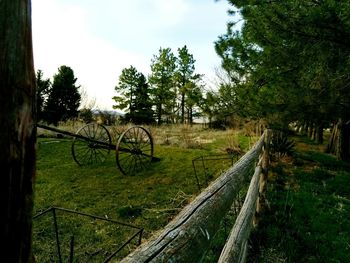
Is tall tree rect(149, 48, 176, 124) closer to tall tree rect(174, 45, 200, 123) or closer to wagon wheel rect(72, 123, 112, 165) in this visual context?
tall tree rect(174, 45, 200, 123)

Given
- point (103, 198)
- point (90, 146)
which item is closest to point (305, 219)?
point (103, 198)

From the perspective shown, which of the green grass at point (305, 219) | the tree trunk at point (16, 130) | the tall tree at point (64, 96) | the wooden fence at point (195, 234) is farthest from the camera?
the tall tree at point (64, 96)

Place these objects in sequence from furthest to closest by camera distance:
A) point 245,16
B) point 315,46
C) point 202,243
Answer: point 245,16 < point 315,46 < point 202,243

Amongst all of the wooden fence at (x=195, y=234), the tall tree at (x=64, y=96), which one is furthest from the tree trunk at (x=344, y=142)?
the tall tree at (x=64, y=96)

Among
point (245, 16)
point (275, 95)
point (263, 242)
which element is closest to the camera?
point (263, 242)

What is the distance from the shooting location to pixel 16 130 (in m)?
0.73

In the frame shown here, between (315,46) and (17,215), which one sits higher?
(315,46)

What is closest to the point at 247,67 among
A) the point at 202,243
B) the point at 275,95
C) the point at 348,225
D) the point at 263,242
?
the point at 275,95

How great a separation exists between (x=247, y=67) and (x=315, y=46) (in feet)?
12.7

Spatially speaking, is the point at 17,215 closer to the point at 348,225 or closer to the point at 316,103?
the point at 348,225

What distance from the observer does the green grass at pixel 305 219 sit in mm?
4613

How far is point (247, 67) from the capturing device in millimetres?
9359

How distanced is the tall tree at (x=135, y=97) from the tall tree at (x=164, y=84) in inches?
42.4

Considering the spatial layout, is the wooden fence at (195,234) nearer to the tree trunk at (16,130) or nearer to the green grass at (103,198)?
the tree trunk at (16,130)
